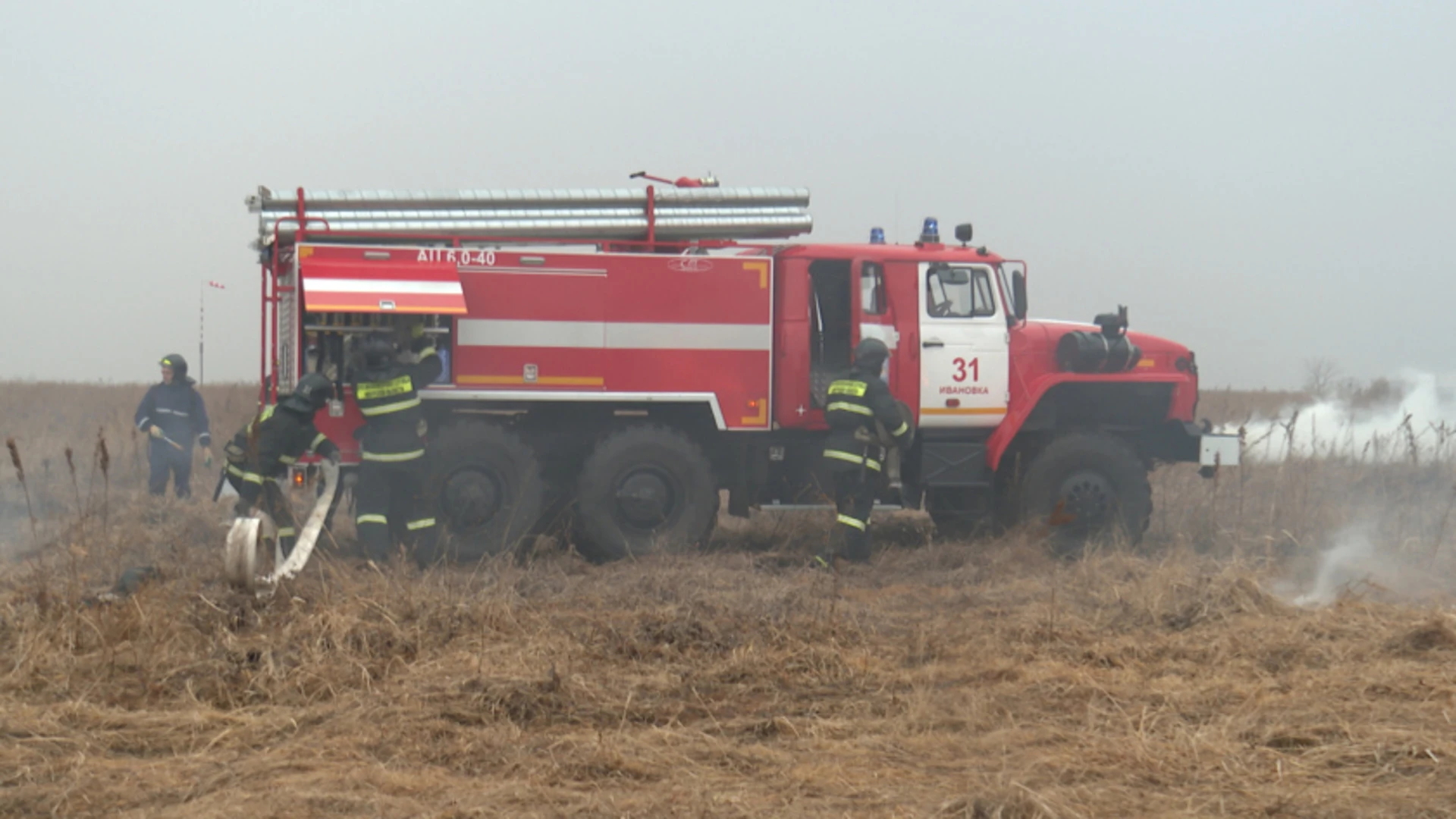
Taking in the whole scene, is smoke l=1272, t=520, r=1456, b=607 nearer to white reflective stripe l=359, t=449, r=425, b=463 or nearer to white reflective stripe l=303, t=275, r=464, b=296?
white reflective stripe l=359, t=449, r=425, b=463

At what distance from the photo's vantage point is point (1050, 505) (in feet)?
33.1

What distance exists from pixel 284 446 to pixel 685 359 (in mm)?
2984

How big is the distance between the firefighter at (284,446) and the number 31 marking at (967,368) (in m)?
4.82

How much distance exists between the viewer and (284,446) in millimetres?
8328

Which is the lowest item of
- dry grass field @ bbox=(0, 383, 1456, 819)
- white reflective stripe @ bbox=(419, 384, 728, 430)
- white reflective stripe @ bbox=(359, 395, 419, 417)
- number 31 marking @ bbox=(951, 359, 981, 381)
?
dry grass field @ bbox=(0, 383, 1456, 819)

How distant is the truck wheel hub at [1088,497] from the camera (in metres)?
10.1

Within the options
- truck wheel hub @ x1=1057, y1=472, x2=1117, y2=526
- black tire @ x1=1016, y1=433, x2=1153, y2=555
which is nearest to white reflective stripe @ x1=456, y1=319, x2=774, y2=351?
black tire @ x1=1016, y1=433, x2=1153, y2=555

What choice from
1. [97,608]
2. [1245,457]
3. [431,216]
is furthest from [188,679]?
[1245,457]

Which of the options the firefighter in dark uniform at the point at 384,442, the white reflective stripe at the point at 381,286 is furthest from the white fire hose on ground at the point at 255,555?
the white reflective stripe at the point at 381,286

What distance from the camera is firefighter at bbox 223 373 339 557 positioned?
8.27 m

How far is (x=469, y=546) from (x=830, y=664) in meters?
4.13

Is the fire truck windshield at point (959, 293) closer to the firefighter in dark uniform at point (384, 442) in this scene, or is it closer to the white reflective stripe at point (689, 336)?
the white reflective stripe at point (689, 336)

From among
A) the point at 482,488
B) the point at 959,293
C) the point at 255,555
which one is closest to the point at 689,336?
the point at 482,488

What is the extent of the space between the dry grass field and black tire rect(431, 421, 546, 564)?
0.51 meters
